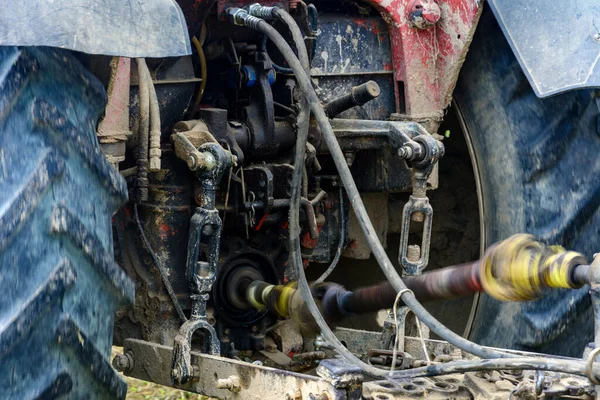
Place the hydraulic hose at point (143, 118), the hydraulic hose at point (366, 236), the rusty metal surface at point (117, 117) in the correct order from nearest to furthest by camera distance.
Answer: the hydraulic hose at point (366, 236), the rusty metal surface at point (117, 117), the hydraulic hose at point (143, 118)

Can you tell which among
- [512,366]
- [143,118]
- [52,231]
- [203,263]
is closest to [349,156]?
[203,263]

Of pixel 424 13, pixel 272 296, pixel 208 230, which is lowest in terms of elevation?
pixel 272 296

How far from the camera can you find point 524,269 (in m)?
1.97

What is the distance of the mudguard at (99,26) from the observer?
195 centimetres

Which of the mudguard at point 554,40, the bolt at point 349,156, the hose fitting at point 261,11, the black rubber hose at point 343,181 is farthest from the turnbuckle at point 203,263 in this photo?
the mudguard at point 554,40

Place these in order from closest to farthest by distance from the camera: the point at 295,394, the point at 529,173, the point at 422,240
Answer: the point at 295,394, the point at 422,240, the point at 529,173

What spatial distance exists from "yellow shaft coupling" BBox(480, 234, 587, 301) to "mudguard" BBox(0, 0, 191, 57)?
0.74 metres

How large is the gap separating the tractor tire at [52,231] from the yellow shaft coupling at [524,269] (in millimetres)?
707

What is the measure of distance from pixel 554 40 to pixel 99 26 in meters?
1.19

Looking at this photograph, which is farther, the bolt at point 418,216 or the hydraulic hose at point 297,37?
the bolt at point 418,216

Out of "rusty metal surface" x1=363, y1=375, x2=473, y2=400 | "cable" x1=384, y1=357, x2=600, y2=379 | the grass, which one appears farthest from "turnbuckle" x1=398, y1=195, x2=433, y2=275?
the grass

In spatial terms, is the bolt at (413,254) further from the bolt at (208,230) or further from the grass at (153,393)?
the grass at (153,393)

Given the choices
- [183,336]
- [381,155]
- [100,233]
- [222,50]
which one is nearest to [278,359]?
[183,336]

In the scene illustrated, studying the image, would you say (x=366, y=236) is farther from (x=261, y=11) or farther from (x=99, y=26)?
(x=99, y=26)
